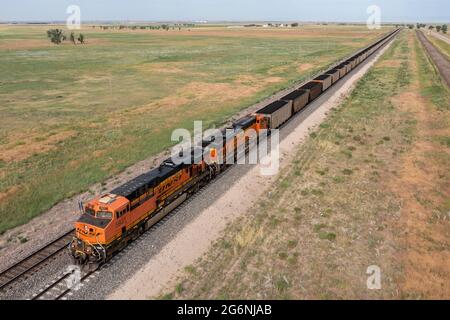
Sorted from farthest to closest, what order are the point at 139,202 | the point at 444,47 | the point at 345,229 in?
1. the point at 444,47
2. the point at 345,229
3. the point at 139,202

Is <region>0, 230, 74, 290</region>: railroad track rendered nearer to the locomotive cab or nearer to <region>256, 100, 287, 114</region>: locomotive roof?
the locomotive cab

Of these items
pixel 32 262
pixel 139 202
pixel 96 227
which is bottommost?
pixel 32 262

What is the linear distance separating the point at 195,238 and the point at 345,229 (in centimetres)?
879

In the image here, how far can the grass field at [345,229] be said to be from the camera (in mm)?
16625

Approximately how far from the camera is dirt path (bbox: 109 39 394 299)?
16.7m

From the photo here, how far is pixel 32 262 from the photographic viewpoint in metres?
18.4

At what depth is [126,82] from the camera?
70.4 metres

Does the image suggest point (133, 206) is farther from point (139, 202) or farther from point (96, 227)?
point (96, 227)

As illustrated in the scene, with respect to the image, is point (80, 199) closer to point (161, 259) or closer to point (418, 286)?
point (161, 259)

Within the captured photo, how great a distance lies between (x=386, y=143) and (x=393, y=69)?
179ft

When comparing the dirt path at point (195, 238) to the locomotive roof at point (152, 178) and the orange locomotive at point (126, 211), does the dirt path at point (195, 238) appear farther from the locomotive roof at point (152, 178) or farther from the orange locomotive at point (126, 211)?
the locomotive roof at point (152, 178)

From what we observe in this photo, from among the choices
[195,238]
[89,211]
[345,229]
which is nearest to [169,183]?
[195,238]
